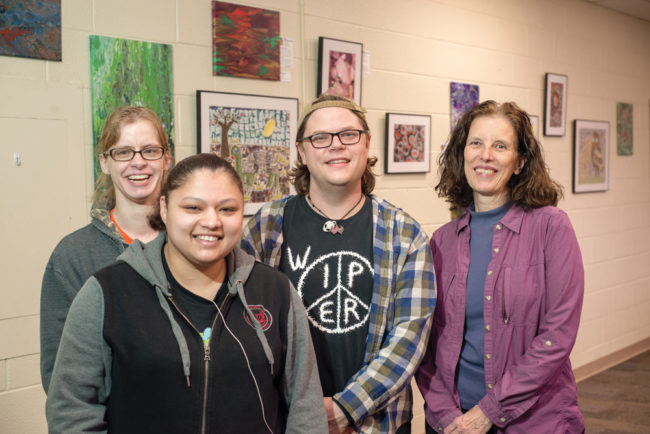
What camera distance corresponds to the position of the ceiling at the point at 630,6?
443cm

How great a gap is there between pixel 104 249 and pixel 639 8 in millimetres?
4727

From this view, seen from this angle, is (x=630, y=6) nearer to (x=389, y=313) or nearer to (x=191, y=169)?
(x=389, y=313)

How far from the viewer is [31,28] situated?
6.65ft

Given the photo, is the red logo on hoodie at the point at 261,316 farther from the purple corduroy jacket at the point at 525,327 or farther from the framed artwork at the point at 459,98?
the framed artwork at the point at 459,98

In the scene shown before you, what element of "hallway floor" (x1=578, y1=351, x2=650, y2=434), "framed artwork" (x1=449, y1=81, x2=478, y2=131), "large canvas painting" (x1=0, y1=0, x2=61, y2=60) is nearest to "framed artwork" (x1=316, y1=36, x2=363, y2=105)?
"framed artwork" (x1=449, y1=81, x2=478, y2=131)

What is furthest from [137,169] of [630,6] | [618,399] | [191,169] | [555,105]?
[630,6]

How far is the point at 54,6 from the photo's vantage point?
2.08 m

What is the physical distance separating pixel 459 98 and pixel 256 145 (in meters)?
1.54

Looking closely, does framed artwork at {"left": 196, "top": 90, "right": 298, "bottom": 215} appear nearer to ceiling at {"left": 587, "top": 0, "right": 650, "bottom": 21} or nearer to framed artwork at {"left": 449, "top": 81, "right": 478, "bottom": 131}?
framed artwork at {"left": 449, "top": 81, "right": 478, "bottom": 131}

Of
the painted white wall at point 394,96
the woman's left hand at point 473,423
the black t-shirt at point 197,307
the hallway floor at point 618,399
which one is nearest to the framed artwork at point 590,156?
the painted white wall at point 394,96

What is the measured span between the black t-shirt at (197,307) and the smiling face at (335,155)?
0.52m

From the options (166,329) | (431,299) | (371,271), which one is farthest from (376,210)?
(166,329)

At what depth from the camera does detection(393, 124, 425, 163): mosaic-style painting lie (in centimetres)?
324

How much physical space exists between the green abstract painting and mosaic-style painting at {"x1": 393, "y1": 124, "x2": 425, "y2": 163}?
1345 mm
